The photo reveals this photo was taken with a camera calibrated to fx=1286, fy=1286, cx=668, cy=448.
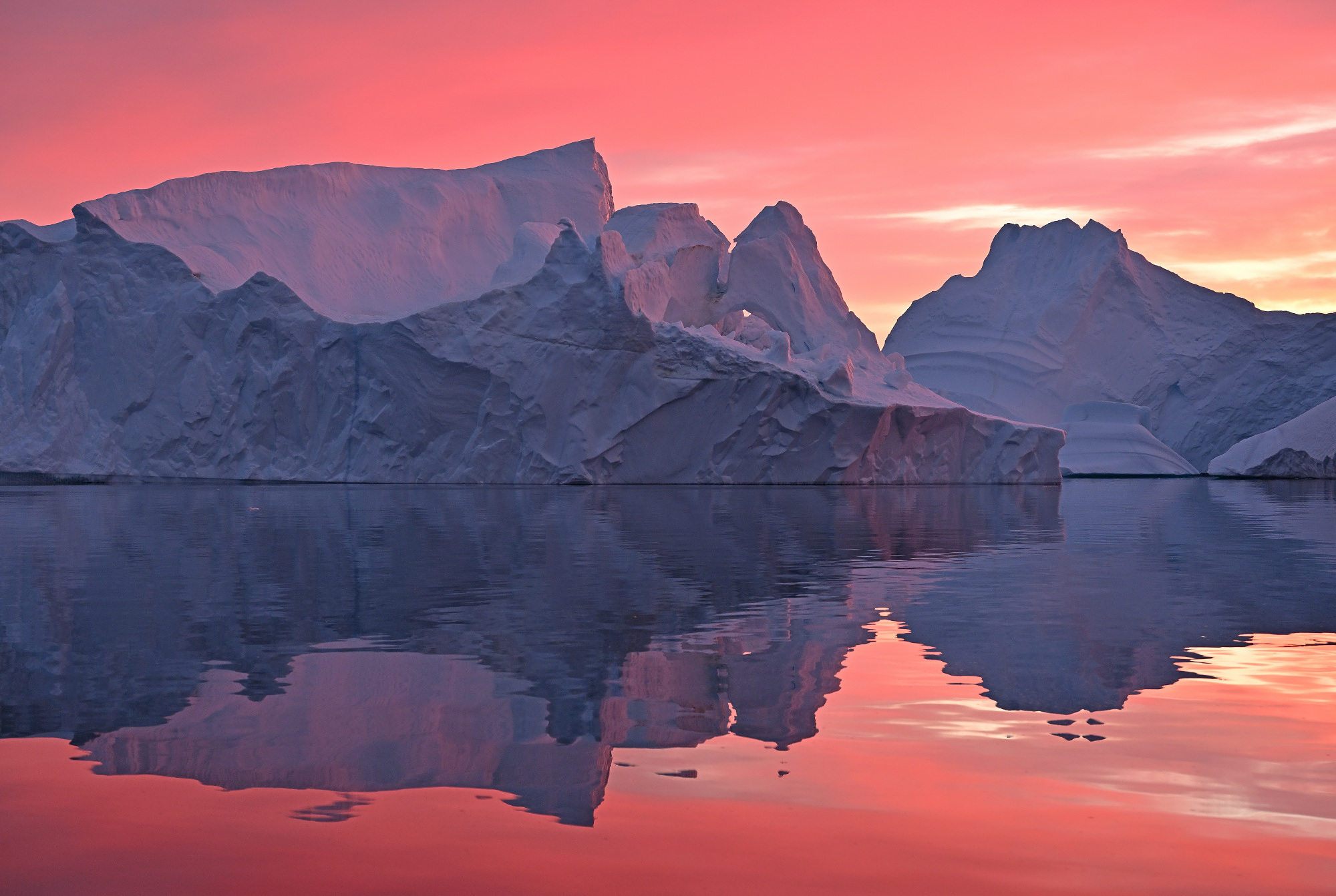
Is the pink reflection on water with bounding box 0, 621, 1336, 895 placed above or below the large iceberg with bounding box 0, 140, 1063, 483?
below

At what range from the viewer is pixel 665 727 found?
3.97 m

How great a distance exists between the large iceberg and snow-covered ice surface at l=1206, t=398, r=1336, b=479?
31.6 feet

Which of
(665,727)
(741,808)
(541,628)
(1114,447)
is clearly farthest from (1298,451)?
(741,808)

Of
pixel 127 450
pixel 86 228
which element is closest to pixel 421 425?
pixel 127 450

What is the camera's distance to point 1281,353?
1743 inches

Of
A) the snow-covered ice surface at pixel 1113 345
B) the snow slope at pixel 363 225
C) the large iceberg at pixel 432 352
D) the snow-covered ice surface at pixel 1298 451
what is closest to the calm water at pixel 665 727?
the large iceberg at pixel 432 352

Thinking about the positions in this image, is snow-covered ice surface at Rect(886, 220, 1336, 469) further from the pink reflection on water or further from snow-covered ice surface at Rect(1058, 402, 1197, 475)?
the pink reflection on water

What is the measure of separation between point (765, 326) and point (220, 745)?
27370mm

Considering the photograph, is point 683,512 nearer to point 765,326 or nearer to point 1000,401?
point 765,326

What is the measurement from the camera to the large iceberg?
27.5 m

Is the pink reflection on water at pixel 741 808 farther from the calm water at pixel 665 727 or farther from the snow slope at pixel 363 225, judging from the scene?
the snow slope at pixel 363 225

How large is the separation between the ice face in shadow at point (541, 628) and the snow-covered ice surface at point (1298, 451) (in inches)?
1033

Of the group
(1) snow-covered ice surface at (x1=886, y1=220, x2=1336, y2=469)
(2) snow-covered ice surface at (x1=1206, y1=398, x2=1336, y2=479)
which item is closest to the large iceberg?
(2) snow-covered ice surface at (x1=1206, y1=398, x2=1336, y2=479)

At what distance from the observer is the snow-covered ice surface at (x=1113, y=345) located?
4425 cm
